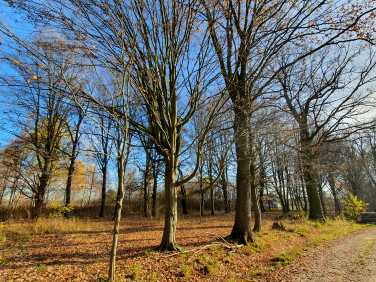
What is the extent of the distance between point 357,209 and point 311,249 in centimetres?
1129

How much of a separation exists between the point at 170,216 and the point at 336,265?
15.1ft

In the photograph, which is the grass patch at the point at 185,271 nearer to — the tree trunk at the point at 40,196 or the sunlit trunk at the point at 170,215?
the sunlit trunk at the point at 170,215

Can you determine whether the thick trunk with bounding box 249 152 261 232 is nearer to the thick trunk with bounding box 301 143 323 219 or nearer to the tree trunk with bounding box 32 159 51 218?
the thick trunk with bounding box 301 143 323 219

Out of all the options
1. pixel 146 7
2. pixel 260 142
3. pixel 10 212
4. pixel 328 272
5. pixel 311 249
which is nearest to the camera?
pixel 328 272

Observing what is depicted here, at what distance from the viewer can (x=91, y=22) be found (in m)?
4.36

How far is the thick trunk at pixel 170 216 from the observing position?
17.5 ft

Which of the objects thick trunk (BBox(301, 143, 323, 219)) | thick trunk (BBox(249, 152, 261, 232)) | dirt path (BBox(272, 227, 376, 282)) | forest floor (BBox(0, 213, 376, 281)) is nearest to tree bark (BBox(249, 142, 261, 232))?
thick trunk (BBox(249, 152, 261, 232))

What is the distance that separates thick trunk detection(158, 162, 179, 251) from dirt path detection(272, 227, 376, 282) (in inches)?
115

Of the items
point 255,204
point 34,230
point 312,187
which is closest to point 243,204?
point 255,204

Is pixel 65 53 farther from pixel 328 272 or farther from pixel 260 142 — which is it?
pixel 328 272

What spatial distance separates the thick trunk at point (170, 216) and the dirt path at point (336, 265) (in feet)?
9.58

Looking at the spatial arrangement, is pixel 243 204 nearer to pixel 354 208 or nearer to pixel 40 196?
pixel 40 196

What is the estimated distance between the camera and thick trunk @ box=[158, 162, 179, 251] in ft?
17.5

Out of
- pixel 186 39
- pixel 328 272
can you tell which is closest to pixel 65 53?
pixel 186 39
